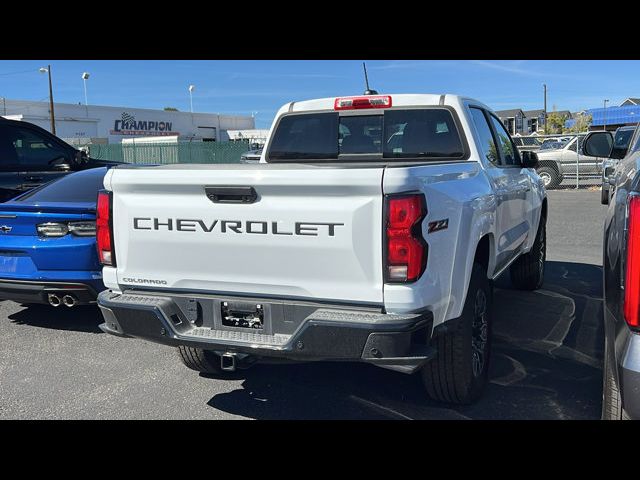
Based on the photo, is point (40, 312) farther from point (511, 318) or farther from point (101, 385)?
point (511, 318)

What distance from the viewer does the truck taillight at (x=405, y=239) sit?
9.14 feet

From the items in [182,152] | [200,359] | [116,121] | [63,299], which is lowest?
[200,359]

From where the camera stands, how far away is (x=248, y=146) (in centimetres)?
3238

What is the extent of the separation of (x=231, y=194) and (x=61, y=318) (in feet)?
12.4

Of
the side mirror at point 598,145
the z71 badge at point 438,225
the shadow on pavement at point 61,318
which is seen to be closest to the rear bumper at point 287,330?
the z71 badge at point 438,225

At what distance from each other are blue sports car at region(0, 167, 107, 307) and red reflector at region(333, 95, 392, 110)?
2.28 meters

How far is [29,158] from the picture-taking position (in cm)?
829

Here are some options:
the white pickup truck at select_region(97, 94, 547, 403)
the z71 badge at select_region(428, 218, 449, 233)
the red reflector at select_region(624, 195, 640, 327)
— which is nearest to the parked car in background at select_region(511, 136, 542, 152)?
the white pickup truck at select_region(97, 94, 547, 403)

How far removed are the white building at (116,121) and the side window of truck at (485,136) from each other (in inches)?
1630

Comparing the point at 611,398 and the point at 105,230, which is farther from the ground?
the point at 105,230

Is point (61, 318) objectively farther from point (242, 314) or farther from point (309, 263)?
point (309, 263)

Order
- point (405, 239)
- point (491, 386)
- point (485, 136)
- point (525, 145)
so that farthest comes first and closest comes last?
point (525, 145), point (485, 136), point (491, 386), point (405, 239)

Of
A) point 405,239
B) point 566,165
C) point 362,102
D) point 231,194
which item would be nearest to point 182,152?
point 566,165

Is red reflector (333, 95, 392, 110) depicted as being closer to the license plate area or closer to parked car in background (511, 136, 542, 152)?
the license plate area
